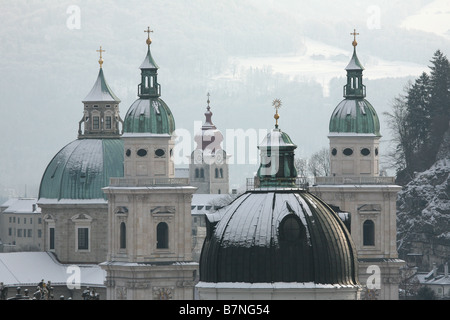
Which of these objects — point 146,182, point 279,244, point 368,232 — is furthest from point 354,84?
point 279,244

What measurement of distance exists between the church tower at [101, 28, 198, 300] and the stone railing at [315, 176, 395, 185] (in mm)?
8935

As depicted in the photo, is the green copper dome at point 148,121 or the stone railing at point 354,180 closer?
the stone railing at point 354,180

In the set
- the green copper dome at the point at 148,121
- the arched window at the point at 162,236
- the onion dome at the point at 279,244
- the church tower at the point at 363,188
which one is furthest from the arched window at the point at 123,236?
the onion dome at the point at 279,244

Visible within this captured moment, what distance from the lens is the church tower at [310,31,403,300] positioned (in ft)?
602

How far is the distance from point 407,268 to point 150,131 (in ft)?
80.6

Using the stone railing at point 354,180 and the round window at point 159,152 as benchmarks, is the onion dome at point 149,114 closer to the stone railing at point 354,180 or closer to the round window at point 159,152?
the round window at point 159,152

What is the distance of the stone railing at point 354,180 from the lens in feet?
610

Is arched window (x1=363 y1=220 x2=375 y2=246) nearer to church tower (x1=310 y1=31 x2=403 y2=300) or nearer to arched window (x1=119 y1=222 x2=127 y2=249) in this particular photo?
church tower (x1=310 y1=31 x2=403 y2=300)

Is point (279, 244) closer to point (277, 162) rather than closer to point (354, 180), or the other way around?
point (277, 162)

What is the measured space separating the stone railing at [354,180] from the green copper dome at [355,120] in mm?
3210

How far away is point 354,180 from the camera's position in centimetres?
18638

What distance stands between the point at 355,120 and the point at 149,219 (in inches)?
617
